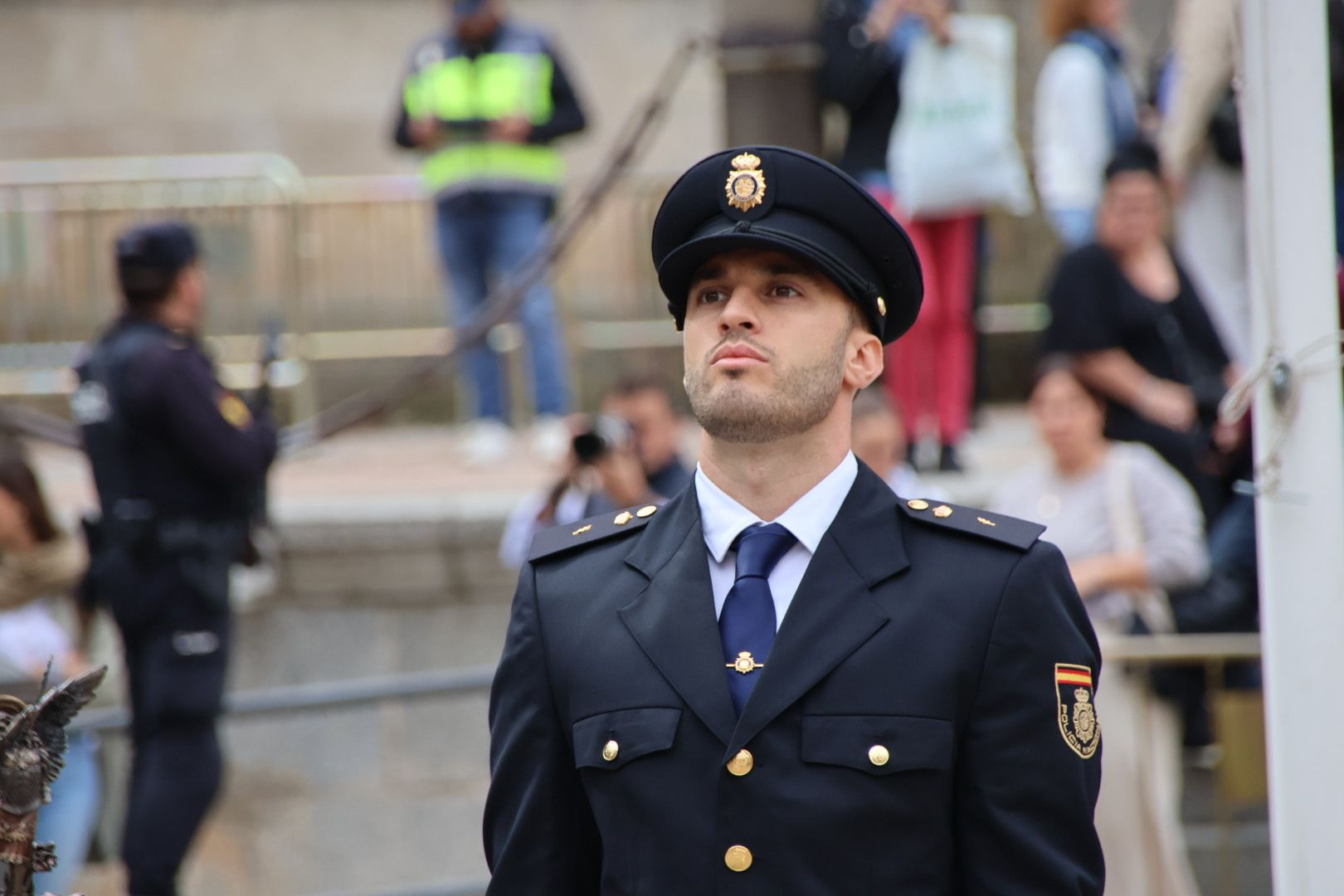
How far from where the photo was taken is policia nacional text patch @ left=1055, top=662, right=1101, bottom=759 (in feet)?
8.82

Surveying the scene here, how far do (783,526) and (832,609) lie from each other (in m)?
0.15

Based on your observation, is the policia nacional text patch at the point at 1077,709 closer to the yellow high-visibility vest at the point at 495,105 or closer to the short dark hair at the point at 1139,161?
the short dark hair at the point at 1139,161

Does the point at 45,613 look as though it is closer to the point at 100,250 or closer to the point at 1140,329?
the point at 1140,329

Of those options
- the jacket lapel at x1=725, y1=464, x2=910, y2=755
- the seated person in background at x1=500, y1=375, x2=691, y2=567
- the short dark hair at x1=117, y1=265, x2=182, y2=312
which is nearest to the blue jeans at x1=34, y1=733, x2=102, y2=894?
the short dark hair at x1=117, y1=265, x2=182, y2=312

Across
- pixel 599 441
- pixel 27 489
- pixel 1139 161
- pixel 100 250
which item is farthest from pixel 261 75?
pixel 599 441

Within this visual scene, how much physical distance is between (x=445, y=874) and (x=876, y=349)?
528cm

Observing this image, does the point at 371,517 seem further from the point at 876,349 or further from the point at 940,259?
the point at 876,349

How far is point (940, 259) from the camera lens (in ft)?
26.4

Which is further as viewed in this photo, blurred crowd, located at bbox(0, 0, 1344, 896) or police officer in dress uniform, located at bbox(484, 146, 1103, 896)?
blurred crowd, located at bbox(0, 0, 1344, 896)

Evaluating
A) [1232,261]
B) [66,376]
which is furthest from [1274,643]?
[66,376]

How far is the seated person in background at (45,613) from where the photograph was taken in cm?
594

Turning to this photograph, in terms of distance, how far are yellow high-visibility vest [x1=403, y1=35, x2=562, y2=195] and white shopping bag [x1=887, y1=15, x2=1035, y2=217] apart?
1.83 meters

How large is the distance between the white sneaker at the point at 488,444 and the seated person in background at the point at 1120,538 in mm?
3398

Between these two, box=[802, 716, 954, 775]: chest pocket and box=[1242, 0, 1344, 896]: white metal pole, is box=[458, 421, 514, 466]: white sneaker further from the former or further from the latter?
box=[802, 716, 954, 775]: chest pocket
